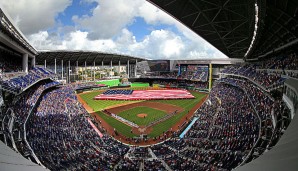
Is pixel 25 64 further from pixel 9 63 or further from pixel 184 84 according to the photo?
pixel 184 84

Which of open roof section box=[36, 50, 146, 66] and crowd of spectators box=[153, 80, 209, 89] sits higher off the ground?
open roof section box=[36, 50, 146, 66]

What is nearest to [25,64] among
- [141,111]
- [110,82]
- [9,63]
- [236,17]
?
[9,63]

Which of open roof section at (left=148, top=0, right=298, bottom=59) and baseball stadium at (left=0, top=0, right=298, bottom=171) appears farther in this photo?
open roof section at (left=148, top=0, right=298, bottom=59)

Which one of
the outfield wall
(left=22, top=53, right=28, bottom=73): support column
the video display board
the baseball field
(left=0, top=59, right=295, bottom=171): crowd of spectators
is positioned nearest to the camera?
(left=0, top=59, right=295, bottom=171): crowd of spectators

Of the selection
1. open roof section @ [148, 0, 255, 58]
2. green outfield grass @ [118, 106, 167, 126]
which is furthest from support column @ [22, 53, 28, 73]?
open roof section @ [148, 0, 255, 58]

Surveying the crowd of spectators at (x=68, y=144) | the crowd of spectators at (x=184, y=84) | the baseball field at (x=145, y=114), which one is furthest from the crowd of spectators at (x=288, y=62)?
the crowd of spectators at (x=184, y=84)

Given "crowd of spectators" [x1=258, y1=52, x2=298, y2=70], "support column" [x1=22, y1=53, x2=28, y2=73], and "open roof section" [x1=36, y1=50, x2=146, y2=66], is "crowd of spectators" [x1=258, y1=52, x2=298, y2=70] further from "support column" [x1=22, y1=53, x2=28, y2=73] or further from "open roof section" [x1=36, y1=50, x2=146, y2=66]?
"open roof section" [x1=36, y1=50, x2=146, y2=66]

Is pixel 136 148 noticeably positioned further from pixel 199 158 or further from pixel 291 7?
pixel 291 7
